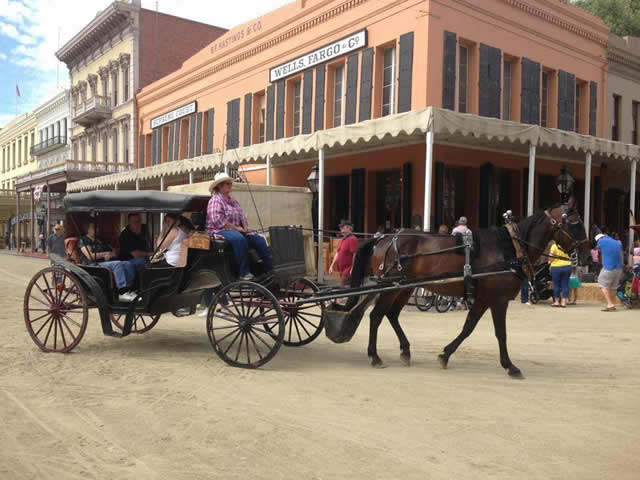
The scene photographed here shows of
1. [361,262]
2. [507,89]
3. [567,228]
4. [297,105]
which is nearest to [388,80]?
[507,89]

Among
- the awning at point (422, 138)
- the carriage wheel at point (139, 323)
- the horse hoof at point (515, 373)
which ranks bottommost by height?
the horse hoof at point (515, 373)

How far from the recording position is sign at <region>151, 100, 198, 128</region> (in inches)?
971

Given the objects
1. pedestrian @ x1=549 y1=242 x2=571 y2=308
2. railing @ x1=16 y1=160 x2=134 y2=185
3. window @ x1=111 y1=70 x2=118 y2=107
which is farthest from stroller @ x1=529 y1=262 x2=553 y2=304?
window @ x1=111 y1=70 x2=118 y2=107

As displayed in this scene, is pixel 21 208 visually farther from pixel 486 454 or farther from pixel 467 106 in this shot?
pixel 486 454

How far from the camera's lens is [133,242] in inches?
280

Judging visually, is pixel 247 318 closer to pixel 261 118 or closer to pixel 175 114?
pixel 261 118

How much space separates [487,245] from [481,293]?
1.78 feet

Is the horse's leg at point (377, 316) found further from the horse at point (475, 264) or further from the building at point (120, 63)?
the building at point (120, 63)

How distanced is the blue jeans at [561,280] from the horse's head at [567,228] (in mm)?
5525

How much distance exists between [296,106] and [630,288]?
12.3m

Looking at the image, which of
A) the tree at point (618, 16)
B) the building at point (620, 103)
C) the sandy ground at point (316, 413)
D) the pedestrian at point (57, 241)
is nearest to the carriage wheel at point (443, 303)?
the sandy ground at point (316, 413)

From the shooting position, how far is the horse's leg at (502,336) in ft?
18.6

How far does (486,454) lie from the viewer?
11.8ft

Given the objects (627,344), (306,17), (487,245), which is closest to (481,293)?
Answer: (487,245)
